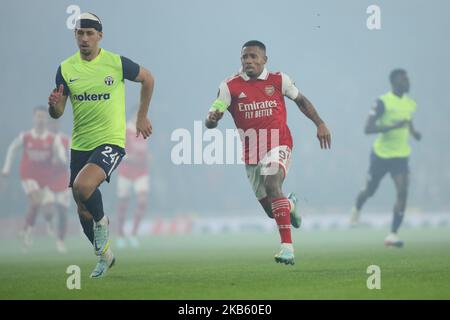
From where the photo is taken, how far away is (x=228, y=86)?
1161cm

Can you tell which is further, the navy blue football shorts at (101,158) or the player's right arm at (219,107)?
the player's right arm at (219,107)

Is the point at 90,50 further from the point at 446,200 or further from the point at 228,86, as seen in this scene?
the point at 446,200

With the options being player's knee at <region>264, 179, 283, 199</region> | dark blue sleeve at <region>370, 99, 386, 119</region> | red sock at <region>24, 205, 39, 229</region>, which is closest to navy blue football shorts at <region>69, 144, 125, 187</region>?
player's knee at <region>264, 179, 283, 199</region>

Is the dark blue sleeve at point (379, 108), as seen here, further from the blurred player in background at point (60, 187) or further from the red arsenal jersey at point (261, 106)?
the blurred player in background at point (60, 187)

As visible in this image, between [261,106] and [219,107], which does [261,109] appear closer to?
[261,106]

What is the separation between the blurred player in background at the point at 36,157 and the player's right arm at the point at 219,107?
32.0 feet

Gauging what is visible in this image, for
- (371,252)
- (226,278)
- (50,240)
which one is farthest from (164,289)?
(50,240)

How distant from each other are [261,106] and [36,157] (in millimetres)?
10049

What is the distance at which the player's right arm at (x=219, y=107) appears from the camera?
1100cm

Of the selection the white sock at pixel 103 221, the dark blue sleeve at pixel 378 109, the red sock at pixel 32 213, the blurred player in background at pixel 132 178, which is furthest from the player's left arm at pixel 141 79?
the blurred player in background at pixel 132 178

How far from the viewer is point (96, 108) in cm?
1069

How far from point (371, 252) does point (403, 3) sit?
30.7m

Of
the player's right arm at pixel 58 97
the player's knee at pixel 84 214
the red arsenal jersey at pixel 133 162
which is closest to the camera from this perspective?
the player's right arm at pixel 58 97

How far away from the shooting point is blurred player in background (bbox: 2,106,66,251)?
67.8 feet
